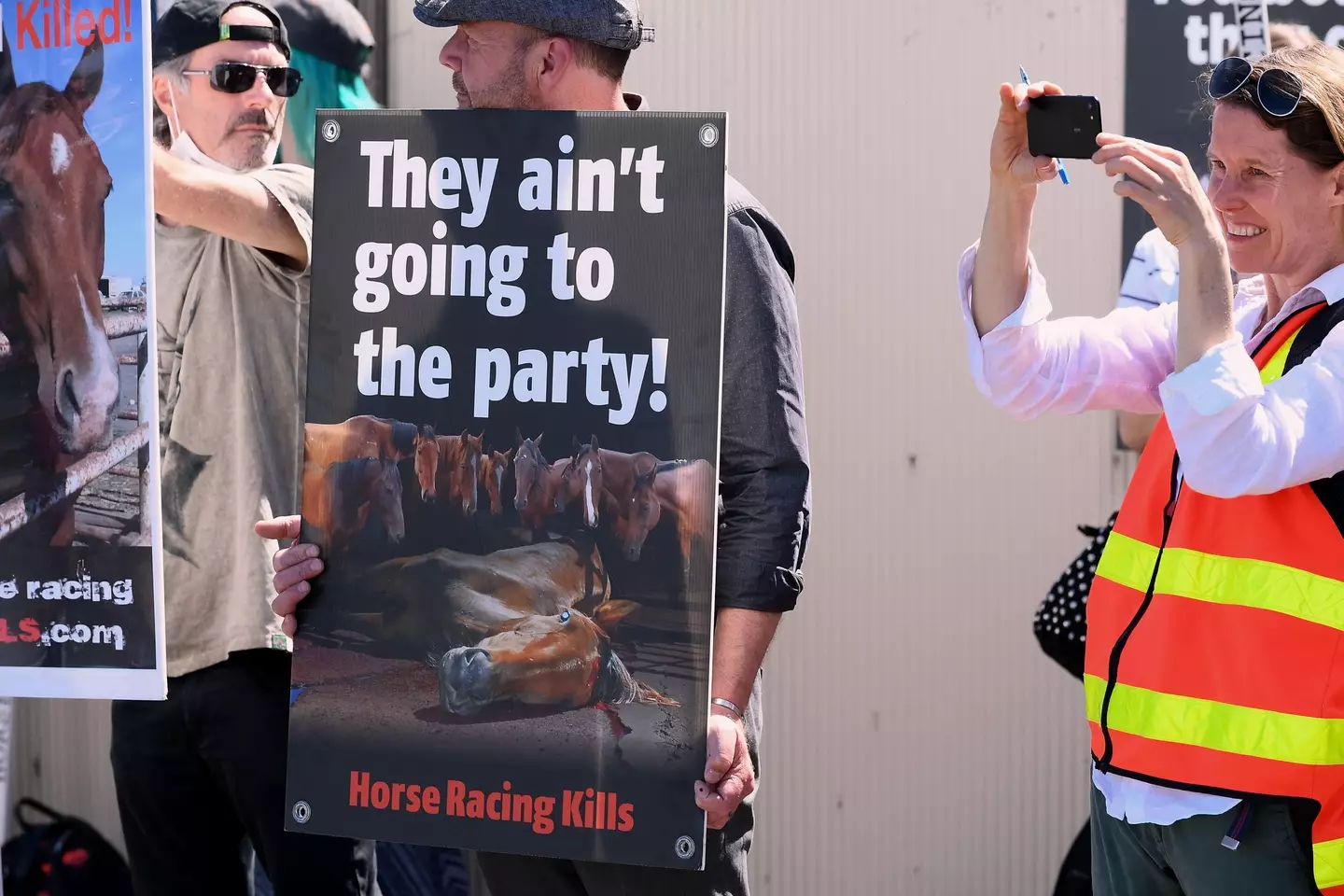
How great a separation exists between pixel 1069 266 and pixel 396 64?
5.31 ft

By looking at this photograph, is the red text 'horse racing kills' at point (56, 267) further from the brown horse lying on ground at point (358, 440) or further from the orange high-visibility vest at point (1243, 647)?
the orange high-visibility vest at point (1243, 647)

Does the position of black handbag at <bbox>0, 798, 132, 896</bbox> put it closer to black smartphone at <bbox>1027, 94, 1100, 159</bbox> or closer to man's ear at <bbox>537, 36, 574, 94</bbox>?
man's ear at <bbox>537, 36, 574, 94</bbox>

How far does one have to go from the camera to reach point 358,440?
6.17ft

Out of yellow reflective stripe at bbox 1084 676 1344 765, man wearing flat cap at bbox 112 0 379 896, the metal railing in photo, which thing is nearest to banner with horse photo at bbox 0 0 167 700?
the metal railing in photo

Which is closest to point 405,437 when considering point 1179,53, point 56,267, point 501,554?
point 501,554

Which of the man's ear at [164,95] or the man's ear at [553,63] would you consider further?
the man's ear at [164,95]

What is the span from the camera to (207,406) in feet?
8.29

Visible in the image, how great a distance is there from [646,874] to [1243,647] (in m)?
0.80

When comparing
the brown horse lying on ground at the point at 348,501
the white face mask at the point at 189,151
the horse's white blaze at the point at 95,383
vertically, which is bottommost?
the brown horse lying on ground at the point at 348,501

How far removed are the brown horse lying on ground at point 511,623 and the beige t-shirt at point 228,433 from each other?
2.33 feet

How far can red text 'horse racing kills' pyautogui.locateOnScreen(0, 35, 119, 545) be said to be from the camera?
6.91ft

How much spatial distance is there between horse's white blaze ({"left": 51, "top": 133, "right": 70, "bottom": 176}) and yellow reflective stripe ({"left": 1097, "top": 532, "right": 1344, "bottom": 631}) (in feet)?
5.11

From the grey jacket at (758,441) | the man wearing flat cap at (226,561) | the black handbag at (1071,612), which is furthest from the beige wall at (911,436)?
the grey jacket at (758,441)

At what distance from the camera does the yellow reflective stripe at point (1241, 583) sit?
1642 millimetres
